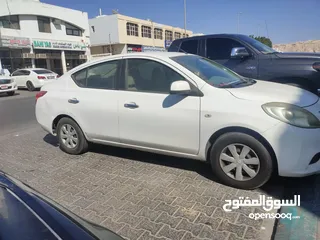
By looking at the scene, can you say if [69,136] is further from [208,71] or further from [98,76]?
[208,71]

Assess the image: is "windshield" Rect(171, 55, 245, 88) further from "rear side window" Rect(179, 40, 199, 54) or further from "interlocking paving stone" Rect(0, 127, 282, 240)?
"rear side window" Rect(179, 40, 199, 54)

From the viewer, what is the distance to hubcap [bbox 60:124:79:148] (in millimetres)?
4691

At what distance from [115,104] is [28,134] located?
143 inches

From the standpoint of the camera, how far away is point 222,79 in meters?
3.81

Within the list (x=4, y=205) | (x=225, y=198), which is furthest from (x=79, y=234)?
(x=225, y=198)

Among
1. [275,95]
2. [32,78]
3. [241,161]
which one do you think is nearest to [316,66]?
[275,95]

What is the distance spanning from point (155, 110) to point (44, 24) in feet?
103

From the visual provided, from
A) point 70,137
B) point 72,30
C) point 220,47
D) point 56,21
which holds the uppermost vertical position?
point 56,21

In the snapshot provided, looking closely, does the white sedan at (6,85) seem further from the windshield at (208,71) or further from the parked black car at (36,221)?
the parked black car at (36,221)

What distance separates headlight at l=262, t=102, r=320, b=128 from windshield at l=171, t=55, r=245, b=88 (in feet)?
2.42

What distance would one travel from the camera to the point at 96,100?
4.23m

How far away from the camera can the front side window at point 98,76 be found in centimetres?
418

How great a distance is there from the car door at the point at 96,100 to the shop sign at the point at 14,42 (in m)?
25.5

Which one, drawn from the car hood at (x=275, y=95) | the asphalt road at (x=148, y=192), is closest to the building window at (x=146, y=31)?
the asphalt road at (x=148, y=192)
